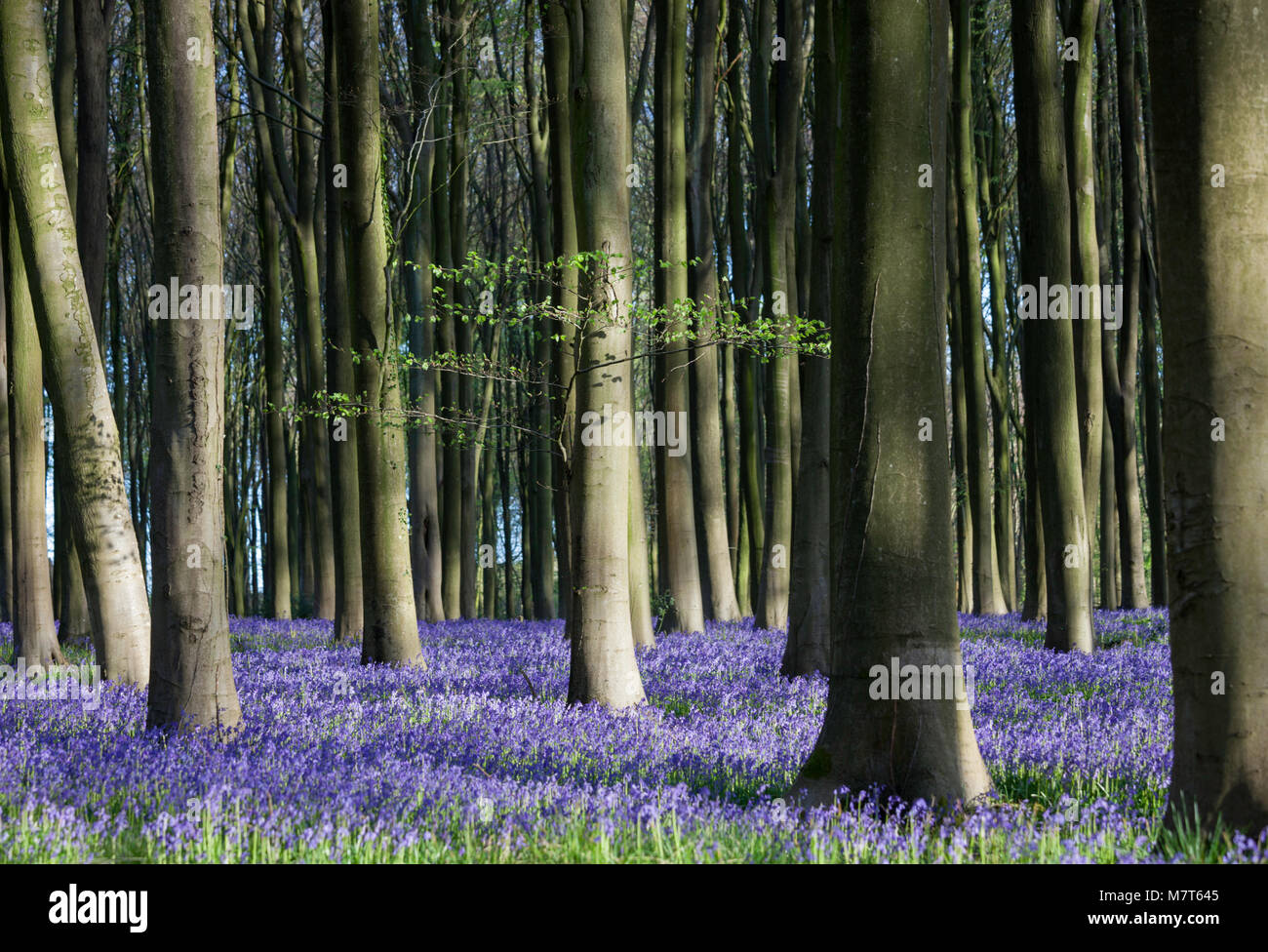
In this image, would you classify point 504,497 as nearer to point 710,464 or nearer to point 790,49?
point 710,464

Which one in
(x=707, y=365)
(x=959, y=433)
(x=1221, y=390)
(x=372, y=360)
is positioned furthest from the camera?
(x=959, y=433)

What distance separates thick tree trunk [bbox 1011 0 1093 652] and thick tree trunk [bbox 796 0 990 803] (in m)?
7.26

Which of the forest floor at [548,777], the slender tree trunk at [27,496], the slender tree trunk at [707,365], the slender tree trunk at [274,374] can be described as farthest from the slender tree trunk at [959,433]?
the slender tree trunk at [27,496]

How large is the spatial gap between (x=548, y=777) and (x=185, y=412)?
340 centimetres

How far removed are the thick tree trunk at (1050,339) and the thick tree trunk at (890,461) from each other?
7.26 m

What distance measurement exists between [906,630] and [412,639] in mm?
7036

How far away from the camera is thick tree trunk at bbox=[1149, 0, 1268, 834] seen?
4105 millimetres

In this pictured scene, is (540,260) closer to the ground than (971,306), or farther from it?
farther from it

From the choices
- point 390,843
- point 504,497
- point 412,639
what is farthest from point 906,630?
point 504,497

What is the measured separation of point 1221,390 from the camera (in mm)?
4137

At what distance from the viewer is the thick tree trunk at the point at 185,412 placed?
6.83 metres

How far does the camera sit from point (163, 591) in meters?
6.86

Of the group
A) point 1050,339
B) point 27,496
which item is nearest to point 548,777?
point 27,496

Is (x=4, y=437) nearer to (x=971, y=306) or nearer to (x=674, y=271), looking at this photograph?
(x=674, y=271)
